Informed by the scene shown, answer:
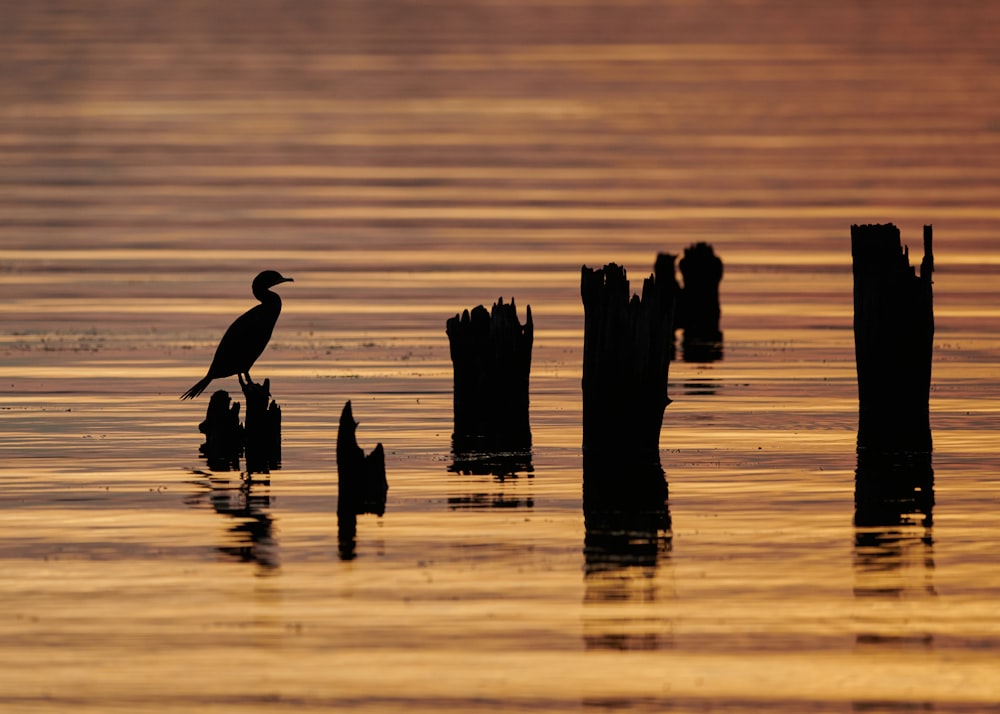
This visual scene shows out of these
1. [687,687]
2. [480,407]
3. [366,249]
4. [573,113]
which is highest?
[573,113]

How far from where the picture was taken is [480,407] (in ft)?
73.2

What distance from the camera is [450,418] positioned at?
79.6ft

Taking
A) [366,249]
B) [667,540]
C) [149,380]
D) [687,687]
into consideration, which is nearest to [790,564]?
[667,540]

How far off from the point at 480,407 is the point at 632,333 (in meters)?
2.38

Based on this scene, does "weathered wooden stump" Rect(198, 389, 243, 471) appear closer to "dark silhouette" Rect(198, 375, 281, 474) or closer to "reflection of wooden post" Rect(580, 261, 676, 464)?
"dark silhouette" Rect(198, 375, 281, 474)

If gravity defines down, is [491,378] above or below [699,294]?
below

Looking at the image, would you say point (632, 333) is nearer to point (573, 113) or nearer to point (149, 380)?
point (149, 380)

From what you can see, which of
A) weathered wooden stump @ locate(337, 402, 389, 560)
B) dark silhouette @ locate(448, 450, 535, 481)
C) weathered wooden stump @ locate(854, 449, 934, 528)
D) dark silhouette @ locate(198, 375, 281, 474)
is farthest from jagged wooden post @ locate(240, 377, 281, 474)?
weathered wooden stump @ locate(854, 449, 934, 528)

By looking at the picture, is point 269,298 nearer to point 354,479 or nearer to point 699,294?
point 354,479

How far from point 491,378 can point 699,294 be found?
41.5 feet

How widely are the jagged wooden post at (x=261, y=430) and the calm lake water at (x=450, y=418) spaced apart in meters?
0.39

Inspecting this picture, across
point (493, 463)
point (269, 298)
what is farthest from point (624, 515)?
point (269, 298)

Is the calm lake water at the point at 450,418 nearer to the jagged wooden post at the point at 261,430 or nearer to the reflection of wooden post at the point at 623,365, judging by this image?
the jagged wooden post at the point at 261,430

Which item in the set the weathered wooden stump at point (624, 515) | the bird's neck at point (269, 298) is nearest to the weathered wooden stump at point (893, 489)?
the weathered wooden stump at point (624, 515)
